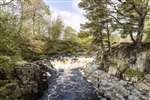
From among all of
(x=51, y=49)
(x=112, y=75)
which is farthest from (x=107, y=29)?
(x=51, y=49)

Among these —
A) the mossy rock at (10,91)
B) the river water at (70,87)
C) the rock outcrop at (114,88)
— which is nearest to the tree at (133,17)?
the rock outcrop at (114,88)

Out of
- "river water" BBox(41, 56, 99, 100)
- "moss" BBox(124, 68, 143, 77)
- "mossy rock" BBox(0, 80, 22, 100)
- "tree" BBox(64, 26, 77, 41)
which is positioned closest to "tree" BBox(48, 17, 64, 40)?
"tree" BBox(64, 26, 77, 41)

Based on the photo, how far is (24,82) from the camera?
17234 mm

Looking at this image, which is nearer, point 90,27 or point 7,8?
point 7,8

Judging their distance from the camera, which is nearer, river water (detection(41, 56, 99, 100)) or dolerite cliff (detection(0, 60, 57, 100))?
dolerite cliff (detection(0, 60, 57, 100))

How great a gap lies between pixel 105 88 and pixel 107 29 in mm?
5520

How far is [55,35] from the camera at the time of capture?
40281 millimetres

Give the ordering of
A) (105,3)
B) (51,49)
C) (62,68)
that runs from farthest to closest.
Answer: (51,49) < (62,68) < (105,3)

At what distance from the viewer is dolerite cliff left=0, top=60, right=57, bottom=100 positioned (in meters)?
14.9

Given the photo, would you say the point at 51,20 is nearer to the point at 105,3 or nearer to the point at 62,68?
the point at 62,68

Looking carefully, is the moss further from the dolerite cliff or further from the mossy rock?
the mossy rock

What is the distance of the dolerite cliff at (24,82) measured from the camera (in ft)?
49.0

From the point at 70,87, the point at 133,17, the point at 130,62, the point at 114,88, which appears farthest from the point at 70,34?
the point at 114,88

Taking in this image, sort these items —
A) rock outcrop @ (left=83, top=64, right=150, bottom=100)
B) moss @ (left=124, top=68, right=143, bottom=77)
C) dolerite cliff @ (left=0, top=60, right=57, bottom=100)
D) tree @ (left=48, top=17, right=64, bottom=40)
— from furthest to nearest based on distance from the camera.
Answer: tree @ (left=48, top=17, right=64, bottom=40) < moss @ (left=124, top=68, right=143, bottom=77) < rock outcrop @ (left=83, top=64, right=150, bottom=100) < dolerite cliff @ (left=0, top=60, right=57, bottom=100)
